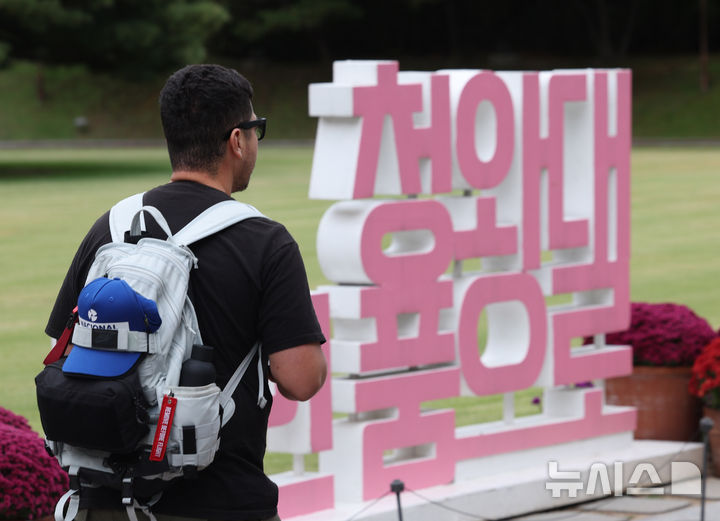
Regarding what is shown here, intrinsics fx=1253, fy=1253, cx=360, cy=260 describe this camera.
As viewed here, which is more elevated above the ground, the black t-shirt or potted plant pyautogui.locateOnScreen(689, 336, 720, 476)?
the black t-shirt

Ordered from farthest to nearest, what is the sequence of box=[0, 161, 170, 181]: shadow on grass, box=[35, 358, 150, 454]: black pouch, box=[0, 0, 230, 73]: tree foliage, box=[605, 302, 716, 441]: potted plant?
1. box=[0, 0, 230, 73]: tree foliage
2. box=[0, 161, 170, 181]: shadow on grass
3. box=[605, 302, 716, 441]: potted plant
4. box=[35, 358, 150, 454]: black pouch

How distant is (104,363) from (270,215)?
1791 centimetres

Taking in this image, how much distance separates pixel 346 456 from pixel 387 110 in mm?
1768

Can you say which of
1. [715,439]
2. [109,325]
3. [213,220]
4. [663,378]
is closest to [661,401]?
[663,378]

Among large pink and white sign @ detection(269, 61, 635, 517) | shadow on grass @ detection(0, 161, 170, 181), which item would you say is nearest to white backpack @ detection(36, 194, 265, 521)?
large pink and white sign @ detection(269, 61, 635, 517)

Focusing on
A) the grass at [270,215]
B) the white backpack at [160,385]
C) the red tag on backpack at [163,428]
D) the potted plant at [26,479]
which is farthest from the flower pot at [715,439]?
the red tag on backpack at [163,428]

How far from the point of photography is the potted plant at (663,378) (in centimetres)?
757

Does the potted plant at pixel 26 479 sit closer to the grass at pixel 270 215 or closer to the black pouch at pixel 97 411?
the black pouch at pixel 97 411

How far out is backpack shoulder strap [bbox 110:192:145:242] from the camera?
319 centimetres

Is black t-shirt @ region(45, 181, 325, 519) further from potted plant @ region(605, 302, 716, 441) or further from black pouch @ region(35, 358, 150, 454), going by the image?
potted plant @ region(605, 302, 716, 441)

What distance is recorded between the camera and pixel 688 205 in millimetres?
23156

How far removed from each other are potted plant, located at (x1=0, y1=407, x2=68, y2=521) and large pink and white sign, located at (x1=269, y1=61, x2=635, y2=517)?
4.56 ft

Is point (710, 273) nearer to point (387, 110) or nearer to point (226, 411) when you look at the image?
point (387, 110)

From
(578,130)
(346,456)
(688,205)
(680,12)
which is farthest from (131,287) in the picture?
(680,12)
